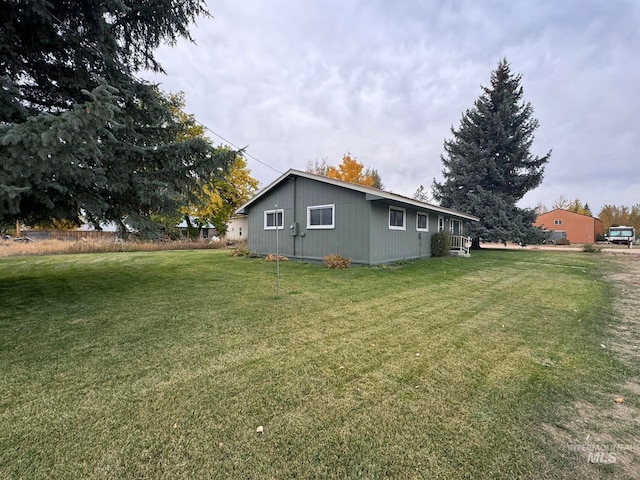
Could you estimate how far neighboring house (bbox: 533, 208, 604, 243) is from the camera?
1399 inches

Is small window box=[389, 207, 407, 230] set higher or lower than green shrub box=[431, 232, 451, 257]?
higher

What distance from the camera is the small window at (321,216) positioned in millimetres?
11008

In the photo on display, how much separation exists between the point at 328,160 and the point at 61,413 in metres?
34.4

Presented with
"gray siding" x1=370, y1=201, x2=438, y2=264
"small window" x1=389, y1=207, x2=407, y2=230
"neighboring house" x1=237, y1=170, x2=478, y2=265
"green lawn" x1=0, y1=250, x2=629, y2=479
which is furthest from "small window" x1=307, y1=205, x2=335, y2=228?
"green lawn" x1=0, y1=250, x2=629, y2=479

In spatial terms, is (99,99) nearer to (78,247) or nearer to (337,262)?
(337,262)

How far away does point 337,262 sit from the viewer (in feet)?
32.4

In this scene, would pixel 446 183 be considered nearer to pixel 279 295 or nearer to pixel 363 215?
pixel 363 215

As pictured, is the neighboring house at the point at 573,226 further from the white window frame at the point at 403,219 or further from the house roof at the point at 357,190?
the white window frame at the point at 403,219

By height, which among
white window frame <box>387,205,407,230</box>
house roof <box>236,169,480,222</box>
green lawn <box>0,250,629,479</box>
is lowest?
green lawn <box>0,250,629,479</box>

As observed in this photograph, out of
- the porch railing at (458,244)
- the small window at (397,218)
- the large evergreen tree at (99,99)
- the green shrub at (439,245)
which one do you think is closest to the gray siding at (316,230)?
the small window at (397,218)

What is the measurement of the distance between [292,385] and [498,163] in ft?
79.5

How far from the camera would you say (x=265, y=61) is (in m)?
11.9

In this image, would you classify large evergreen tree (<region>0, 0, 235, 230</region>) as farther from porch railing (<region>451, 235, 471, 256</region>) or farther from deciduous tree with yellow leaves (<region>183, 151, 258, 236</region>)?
deciduous tree with yellow leaves (<region>183, 151, 258, 236</region>)

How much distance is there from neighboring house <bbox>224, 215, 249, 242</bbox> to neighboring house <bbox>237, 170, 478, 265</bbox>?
44.0 feet
